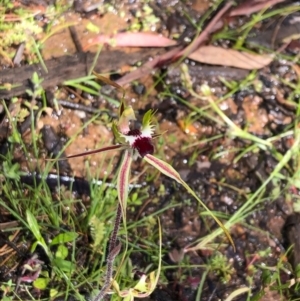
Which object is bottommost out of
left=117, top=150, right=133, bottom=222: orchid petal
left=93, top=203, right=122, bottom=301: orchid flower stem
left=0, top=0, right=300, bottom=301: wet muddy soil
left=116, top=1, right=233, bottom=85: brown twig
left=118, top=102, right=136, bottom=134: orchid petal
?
left=0, top=0, right=300, bottom=301: wet muddy soil

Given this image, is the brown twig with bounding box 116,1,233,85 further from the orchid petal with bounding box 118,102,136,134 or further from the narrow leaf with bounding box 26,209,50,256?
the orchid petal with bounding box 118,102,136,134

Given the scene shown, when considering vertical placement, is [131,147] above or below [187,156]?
above

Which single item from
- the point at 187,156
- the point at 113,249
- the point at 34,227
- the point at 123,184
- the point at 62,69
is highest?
the point at 123,184

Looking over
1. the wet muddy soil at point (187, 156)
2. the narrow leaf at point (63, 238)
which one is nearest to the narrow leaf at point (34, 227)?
the narrow leaf at point (63, 238)

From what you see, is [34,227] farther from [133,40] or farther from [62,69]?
[133,40]

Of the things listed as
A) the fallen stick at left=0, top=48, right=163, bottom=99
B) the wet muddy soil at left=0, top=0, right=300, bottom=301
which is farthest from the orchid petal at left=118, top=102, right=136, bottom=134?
the fallen stick at left=0, top=48, right=163, bottom=99

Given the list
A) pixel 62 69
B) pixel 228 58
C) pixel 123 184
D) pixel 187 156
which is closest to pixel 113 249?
pixel 123 184

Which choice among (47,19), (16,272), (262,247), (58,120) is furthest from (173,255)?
(47,19)

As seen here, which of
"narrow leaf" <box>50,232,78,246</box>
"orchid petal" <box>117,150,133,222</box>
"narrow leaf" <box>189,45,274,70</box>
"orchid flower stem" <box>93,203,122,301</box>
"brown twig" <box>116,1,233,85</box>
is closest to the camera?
"orchid petal" <box>117,150,133,222</box>

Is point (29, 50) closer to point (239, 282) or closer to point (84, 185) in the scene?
point (84, 185)

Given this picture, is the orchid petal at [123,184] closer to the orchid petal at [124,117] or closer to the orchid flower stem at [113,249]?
the orchid petal at [124,117]

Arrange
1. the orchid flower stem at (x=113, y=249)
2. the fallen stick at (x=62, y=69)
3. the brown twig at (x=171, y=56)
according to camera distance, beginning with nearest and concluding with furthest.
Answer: the orchid flower stem at (x=113, y=249) → the fallen stick at (x=62, y=69) → the brown twig at (x=171, y=56)
